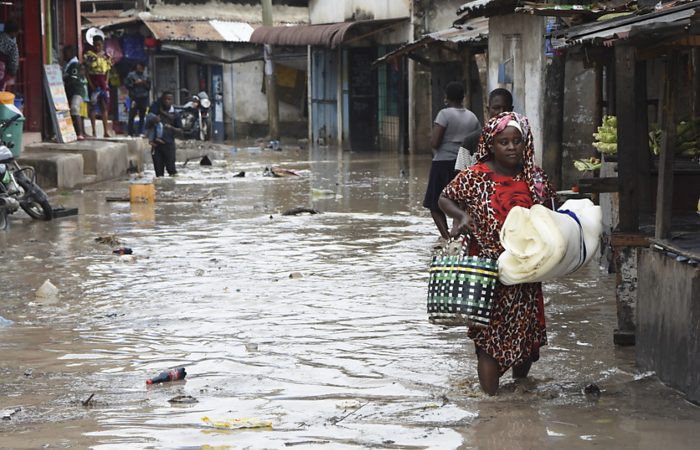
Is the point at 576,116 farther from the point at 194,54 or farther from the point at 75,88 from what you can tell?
the point at 194,54

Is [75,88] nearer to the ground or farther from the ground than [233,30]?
nearer to the ground

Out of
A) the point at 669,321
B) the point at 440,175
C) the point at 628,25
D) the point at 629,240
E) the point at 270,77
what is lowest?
the point at 669,321

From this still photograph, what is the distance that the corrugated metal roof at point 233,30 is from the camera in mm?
35309

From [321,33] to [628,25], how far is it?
75.1 feet

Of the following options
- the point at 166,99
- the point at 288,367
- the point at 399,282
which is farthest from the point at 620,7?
the point at 166,99

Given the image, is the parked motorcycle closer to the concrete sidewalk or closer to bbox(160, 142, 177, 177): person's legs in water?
the concrete sidewalk

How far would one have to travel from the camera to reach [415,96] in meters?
27.0

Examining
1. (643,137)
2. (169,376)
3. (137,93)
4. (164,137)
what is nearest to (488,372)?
(169,376)

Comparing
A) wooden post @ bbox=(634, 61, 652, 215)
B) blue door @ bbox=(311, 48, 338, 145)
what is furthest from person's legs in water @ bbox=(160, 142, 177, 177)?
wooden post @ bbox=(634, 61, 652, 215)

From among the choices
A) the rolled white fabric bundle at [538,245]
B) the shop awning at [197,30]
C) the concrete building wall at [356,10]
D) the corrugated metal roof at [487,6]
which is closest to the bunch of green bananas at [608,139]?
the rolled white fabric bundle at [538,245]

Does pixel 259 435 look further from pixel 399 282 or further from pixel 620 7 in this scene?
pixel 620 7

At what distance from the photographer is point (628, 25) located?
677 cm

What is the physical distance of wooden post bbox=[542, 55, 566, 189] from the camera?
592 inches

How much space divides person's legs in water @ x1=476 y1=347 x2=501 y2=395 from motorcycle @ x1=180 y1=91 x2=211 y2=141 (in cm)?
2531
